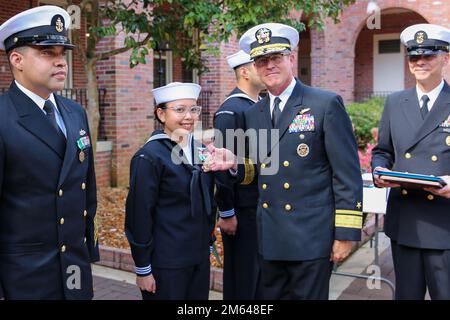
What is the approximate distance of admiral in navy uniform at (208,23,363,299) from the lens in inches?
112

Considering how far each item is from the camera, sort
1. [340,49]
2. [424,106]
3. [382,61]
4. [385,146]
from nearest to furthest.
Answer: [424,106], [385,146], [340,49], [382,61]

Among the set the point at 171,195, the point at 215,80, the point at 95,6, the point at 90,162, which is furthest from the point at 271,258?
the point at 215,80

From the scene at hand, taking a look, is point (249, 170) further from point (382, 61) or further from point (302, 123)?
point (382, 61)

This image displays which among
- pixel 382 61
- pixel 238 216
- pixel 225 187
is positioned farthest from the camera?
pixel 382 61

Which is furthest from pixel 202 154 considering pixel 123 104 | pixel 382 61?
pixel 382 61

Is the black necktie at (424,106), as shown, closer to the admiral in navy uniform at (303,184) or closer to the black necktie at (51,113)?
the admiral in navy uniform at (303,184)

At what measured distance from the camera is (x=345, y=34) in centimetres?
1814

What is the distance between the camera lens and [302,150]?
9.55 ft

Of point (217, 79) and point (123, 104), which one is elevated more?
point (217, 79)

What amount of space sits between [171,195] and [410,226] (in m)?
1.45

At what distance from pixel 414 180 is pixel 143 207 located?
155 centimetres

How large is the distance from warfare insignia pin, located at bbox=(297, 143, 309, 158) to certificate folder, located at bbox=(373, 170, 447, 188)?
0.46 metres

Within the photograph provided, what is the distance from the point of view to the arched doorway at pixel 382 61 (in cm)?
2159

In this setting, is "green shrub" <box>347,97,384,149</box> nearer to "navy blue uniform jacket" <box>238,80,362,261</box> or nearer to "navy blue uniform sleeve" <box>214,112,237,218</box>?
"navy blue uniform sleeve" <box>214,112,237,218</box>
